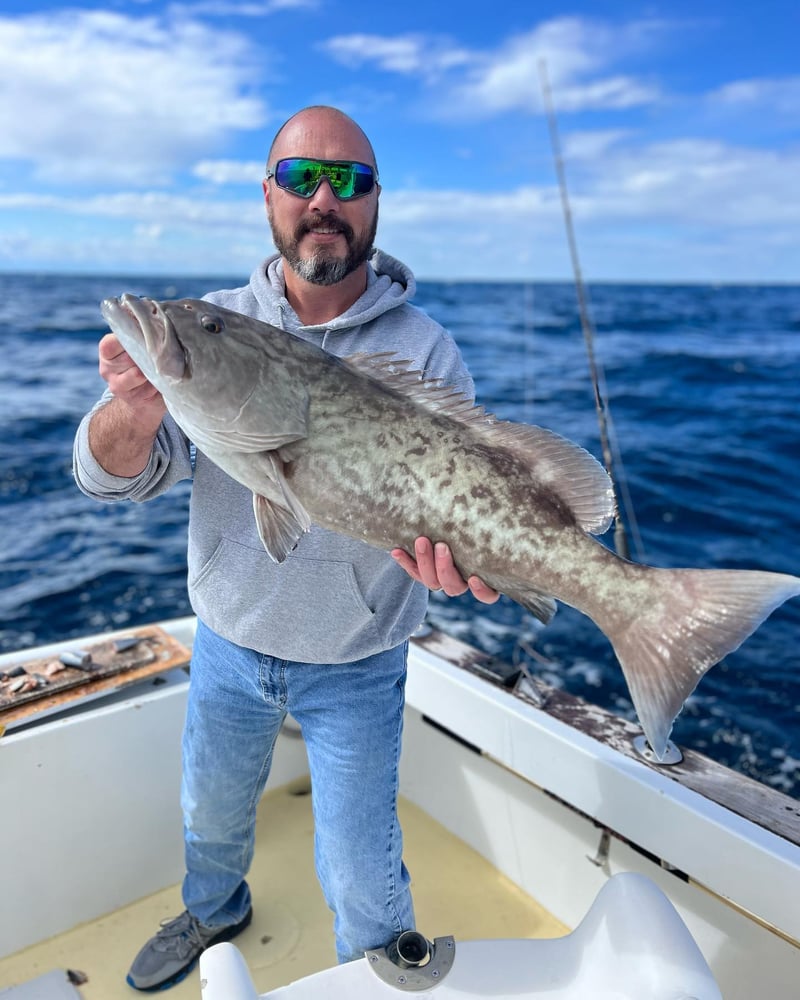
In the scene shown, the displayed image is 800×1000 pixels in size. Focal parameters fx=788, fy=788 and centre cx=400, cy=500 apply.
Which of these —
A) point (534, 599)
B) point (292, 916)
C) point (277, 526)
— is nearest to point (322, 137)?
point (277, 526)

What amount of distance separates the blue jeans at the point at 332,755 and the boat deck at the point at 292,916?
949mm

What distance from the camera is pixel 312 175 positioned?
2.99 m

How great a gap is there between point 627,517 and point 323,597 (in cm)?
972

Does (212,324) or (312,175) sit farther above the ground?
(312,175)

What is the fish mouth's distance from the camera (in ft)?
6.86

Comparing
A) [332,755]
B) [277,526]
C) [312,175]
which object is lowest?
[332,755]

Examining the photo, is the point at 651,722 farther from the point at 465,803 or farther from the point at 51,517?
the point at 51,517

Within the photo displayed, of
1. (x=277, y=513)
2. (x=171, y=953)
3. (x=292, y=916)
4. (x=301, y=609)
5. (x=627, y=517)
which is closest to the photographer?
(x=277, y=513)

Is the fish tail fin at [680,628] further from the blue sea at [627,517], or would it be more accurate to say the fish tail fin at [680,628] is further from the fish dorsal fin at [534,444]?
the blue sea at [627,517]

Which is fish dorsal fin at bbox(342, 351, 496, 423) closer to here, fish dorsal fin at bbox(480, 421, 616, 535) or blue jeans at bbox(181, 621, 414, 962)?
fish dorsal fin at bbox(480, 421, 616, 535)

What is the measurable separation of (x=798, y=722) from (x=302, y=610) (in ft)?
18.9

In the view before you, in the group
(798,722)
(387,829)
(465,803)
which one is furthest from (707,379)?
(387,829)

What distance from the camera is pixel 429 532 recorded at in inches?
94.7

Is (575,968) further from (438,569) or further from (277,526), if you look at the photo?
(277,526)
